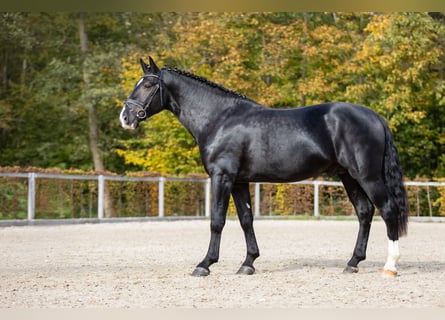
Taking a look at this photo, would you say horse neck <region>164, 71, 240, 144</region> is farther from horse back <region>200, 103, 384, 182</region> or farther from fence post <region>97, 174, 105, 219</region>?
fence post <region>97, 174, 105, 219</region>

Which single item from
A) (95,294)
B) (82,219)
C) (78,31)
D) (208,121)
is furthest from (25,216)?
(78,31)

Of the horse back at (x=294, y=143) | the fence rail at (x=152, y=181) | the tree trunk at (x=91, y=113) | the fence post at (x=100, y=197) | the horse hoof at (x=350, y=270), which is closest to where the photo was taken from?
the horse back at (x=294, y=143)

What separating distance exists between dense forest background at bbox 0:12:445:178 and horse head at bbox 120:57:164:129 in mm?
14923

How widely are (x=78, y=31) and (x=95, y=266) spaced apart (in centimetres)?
2295

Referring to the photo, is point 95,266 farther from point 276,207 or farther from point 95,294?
point 276,207

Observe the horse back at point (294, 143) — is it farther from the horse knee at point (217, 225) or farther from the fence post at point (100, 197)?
the fence post at point (100, 197)

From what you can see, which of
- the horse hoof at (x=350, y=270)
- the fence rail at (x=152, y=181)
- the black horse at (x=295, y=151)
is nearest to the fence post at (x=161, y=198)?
the fence rail at (x=152, y=181)

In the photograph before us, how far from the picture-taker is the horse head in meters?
8.33

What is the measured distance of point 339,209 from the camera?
74.9 feet

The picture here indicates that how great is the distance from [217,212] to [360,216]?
1.51 metres

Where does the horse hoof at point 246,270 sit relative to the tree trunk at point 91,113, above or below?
below

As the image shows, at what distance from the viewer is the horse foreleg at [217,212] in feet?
26.1

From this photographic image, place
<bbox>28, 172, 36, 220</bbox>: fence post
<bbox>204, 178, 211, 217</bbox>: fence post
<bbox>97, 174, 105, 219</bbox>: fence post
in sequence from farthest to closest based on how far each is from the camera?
<bbox>204, 178, 211, 217</bbox>: fence post, <bbox>97, 174, 105, 219</bbox>: fence post, <bbox>28, 172, 36, 220</bbox>: fence post

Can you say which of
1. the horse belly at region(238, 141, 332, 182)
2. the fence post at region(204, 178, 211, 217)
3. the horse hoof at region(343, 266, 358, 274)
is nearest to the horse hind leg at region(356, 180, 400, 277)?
the horse hoof at region(343, 266, 358, 274)
